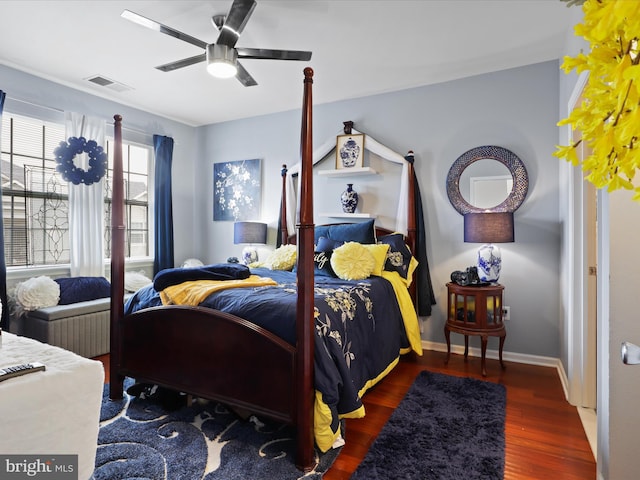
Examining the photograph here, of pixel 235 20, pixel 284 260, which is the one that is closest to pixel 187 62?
pixel 235 20

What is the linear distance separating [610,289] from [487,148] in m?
2.38

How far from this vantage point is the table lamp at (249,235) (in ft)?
14.5

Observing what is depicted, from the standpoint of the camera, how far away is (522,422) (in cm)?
230

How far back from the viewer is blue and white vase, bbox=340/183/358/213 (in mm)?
4016

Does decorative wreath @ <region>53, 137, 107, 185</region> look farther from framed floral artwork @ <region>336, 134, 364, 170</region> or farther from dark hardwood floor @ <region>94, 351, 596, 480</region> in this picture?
framed floral artwork @ <region>336, 134, 364, 170</region>

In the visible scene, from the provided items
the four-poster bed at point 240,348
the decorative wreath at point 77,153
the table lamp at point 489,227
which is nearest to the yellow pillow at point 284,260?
the four-poster bed at point 240,348

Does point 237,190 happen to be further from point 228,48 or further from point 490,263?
point 490,263

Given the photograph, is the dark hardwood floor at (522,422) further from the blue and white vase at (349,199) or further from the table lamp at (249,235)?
the table lamp at (249,235)

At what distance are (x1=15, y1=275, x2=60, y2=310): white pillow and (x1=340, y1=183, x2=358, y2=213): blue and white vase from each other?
288 cm

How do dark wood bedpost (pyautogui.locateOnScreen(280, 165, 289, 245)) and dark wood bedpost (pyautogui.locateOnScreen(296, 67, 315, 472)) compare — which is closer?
dark wood bedpost (pyautogui.locateOnScreen(296, 67, 315, 472))

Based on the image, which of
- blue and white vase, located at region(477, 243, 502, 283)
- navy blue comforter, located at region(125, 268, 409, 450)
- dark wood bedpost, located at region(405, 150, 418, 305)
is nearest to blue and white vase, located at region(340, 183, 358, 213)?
dark wood bedpost, located at region(405, 150, 418, 305)

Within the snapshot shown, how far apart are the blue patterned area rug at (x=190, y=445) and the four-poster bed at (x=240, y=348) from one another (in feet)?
0.59

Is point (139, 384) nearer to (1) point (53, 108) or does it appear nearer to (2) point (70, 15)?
(2) point (70, 15)

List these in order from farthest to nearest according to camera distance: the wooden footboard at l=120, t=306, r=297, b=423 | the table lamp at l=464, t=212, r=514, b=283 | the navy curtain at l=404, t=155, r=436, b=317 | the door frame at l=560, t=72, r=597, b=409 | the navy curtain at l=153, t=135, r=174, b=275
Answer: the navy curtain at l=153, t=135, r=174, b=275
the navy curtain at l=404, t=155, r=436, b=317
the table lamp at l=464, t=212, r=514, b=283
the door frame at l=560, t=72, r=597, b=409
the wooden footboard at l=120, t=306, r=297, b=423
